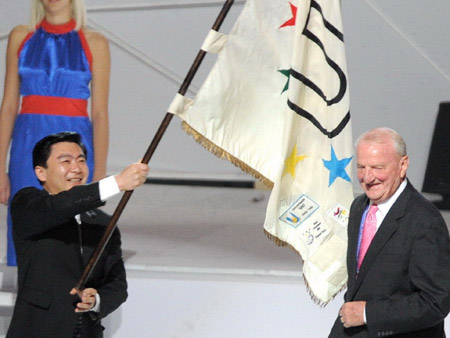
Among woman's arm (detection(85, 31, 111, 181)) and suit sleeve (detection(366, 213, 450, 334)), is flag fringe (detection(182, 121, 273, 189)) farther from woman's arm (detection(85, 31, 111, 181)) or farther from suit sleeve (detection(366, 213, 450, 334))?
suit sleeve (detection(366, 213, 450, 334))

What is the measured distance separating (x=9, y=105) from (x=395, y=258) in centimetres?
221

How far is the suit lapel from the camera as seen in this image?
279cm

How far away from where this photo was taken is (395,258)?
2771 millimetres

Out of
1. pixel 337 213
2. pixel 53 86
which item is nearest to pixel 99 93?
pixel 53 86

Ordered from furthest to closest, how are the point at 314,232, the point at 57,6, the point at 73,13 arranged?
the point at 73,13 → the point at 57,6 → the point at 314,232

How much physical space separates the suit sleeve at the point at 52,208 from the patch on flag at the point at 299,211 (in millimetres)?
801

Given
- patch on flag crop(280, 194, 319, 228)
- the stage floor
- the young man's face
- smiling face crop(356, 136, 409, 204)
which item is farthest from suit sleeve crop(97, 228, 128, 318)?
the stage floor

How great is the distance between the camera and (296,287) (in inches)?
168

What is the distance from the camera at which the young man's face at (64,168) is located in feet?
10.1

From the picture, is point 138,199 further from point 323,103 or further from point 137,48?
point 323,103

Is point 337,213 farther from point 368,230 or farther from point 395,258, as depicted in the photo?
point 395,258

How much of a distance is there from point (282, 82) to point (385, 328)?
123cm

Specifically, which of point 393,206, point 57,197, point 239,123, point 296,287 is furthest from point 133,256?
point 393,206

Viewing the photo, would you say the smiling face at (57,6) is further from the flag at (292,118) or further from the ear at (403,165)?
the ear at (403,165)
